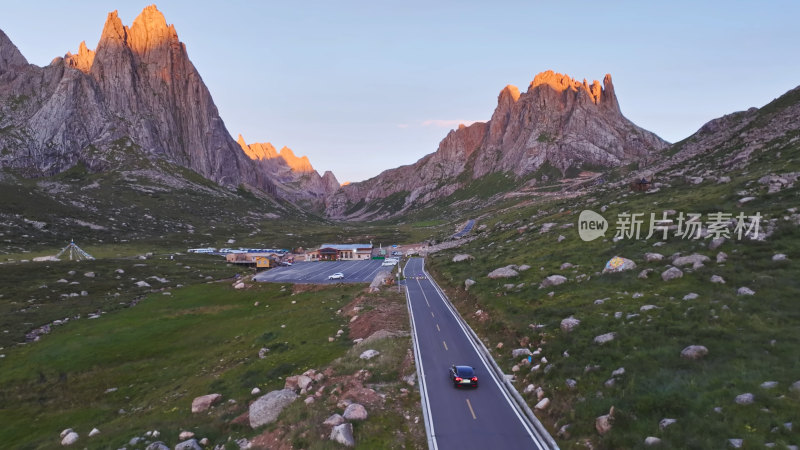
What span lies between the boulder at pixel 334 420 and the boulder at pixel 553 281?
1201 inches

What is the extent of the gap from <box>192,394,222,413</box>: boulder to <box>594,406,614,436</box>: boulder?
2858 centimetres

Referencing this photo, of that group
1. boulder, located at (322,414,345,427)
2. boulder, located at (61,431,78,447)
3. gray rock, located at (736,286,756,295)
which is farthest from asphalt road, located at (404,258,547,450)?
boulder, located at (61,431,78,447)

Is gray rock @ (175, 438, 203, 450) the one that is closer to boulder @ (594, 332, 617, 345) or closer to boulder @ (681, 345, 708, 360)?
boulder @ (594, 332, 617, 345)

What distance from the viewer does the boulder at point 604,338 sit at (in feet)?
89.3

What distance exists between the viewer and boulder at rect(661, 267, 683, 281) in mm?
35375

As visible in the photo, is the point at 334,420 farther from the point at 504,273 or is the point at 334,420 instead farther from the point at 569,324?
the point at 504,273

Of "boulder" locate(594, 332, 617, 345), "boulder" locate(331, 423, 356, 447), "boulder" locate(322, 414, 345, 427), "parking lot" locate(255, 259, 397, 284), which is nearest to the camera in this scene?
"boulder" locate(331, 423, 356, 447)

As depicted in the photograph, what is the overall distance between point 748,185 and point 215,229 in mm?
203288

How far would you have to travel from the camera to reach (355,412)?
23.6m

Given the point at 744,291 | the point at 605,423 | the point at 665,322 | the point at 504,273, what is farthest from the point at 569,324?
the point at 504,273

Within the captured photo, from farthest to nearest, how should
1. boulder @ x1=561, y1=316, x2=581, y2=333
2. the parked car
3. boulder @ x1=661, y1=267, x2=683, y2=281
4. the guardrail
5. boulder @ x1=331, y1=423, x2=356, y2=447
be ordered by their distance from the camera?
boulder @ x1=661, y1=267, x2=683, y2=281 → boulder @ x1=561, y1=316, x2=581, y2=333 → the parked car → the guardrail → boulder @ x1=331, y1=423, x2=356, y2=447

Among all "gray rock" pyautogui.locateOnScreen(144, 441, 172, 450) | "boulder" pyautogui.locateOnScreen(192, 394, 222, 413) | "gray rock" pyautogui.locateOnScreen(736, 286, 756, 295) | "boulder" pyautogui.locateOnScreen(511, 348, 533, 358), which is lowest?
"boulder" pyautogui.locateOnScreen(192, 394, 222, 413)

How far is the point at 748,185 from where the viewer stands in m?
57.2

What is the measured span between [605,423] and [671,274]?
23.1 metres
